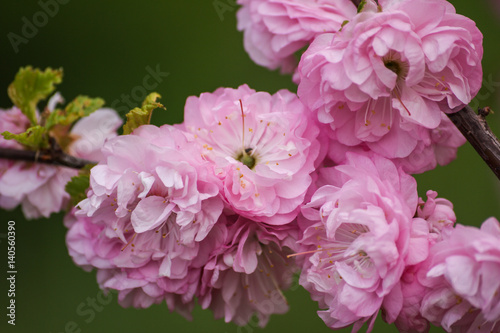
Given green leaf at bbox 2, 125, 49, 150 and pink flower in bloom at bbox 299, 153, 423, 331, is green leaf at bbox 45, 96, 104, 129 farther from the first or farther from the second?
pink flower in bloom at bbox 299, 153, 423, 331

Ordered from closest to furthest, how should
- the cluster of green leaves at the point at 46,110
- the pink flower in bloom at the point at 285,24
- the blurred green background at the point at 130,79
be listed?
the pink flower in bloom at the point at 285,24 < the cluster of green leaves at the point at 46,110 < the blurred green background at the point at 130,79

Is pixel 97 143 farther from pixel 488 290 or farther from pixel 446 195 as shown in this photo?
pixel 446 195

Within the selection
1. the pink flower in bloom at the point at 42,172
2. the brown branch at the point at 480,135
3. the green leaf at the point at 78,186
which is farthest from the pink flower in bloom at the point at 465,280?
the pink flower in bloom at the point at 42,172

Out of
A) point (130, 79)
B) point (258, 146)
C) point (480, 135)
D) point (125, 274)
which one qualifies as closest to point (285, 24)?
point (258, 146)

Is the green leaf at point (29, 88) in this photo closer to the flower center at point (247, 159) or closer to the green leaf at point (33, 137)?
the green leaf at point (33, 137)

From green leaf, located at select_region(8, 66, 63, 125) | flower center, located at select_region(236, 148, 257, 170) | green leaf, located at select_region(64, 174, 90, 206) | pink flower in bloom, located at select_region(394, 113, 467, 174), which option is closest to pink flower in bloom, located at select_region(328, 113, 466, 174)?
pink flower in bloom, located at select_region(394, 113, 467, 174)

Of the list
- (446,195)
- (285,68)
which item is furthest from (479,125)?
(446,195)

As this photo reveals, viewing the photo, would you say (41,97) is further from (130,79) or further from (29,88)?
(130,79)
